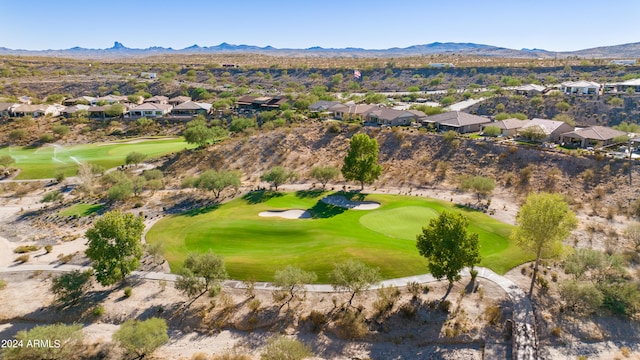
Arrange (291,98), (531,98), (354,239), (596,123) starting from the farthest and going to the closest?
(291,98) → (531,98) → (596,123) → (354,239)

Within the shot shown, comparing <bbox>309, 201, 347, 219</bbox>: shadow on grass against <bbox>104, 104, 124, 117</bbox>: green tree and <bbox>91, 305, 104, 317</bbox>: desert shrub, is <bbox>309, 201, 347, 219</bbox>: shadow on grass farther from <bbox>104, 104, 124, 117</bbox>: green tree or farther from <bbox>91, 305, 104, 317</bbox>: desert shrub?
<bbox>104, 104, 124, 117</bbox>: green tree

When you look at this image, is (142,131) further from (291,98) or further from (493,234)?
(493,234)

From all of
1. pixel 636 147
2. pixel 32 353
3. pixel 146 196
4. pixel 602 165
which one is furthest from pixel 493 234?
pixel 146 196

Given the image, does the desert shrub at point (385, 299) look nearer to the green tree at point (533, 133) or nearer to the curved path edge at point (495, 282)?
the curved path edge at point (495, 282)

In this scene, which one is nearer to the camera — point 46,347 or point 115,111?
point 46,347

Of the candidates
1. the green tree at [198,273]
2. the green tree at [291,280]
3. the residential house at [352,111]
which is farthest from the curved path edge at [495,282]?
the residential house at [352,111]

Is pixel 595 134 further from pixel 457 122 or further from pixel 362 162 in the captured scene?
pixel 362 162

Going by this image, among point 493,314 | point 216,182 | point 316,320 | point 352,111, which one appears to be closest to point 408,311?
point 493,314
